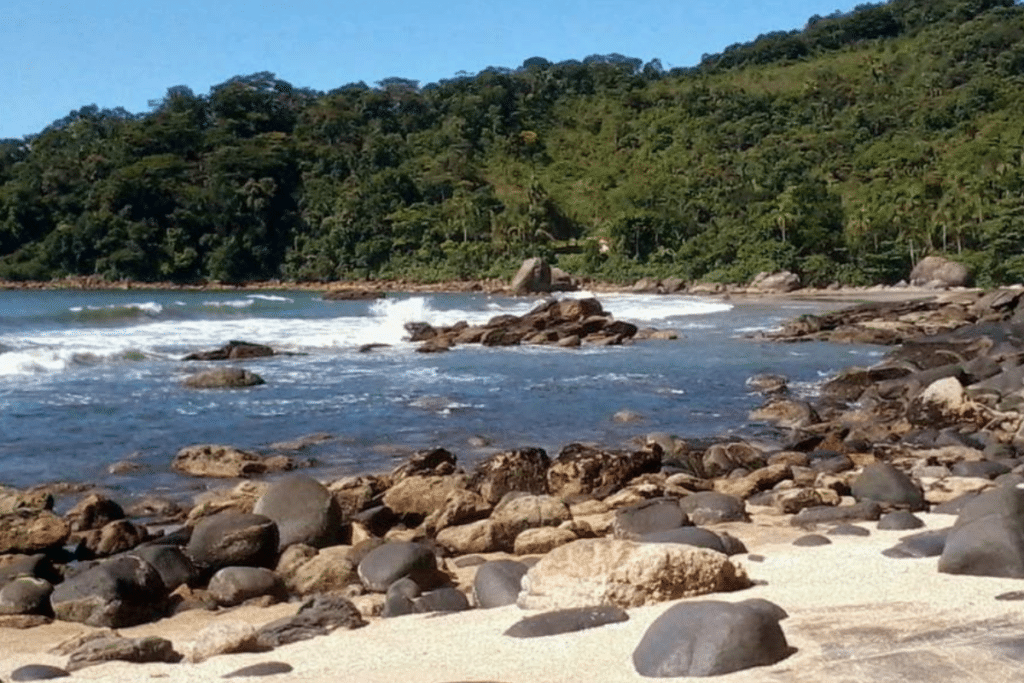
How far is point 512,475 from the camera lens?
34.7ft

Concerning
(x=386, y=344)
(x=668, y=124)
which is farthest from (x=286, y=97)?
(x=386, y=344)

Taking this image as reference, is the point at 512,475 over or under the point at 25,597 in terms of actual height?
over

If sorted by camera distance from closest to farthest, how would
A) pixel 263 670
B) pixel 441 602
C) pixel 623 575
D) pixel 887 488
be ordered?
pixel 263 670, pixel 623 575, pixel 441 602, pixel 887 488

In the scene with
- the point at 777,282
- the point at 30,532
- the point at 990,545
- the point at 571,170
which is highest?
the point at 571,170

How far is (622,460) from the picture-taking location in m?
11.0

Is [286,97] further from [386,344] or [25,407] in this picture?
[25,407]

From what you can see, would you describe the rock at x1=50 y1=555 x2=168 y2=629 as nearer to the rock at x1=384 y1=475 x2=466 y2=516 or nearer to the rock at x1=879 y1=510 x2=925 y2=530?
the rock at x1=384 y1=475 x2=466 y2=516

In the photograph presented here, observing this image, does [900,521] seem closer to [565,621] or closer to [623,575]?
[623,575]

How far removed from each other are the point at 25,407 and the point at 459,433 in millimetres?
7090

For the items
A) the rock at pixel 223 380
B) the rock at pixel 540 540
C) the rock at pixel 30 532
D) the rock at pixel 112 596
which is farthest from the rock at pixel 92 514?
the rock at pixel 223 380

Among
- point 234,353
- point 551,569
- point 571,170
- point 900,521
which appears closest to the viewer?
point 551,569

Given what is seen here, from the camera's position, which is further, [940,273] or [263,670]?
[940,273]

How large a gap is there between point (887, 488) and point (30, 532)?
6.81m

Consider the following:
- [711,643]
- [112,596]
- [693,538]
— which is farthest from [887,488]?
[112,596]
